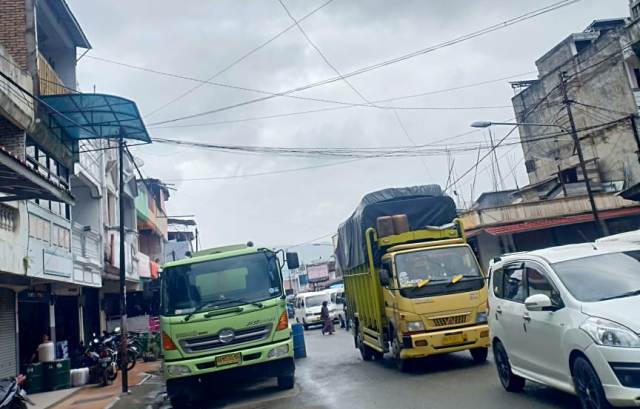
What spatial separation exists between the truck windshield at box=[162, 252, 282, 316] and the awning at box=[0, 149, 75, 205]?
91.5 inches

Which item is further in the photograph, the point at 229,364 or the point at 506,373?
the point at 229,364

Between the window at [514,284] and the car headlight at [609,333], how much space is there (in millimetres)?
1707

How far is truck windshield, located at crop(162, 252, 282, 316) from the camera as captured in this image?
32.8 feet

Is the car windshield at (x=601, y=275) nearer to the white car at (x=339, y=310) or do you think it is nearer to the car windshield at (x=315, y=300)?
the white car at (x=339, y=310)

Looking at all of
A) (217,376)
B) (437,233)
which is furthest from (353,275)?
(217,376)

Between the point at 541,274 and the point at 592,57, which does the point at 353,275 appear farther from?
the point at 592,57

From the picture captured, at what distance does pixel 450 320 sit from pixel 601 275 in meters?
4.40

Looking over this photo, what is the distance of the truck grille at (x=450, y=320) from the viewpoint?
1011 centimetres

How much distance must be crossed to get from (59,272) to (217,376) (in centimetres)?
640

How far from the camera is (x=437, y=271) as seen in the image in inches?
419

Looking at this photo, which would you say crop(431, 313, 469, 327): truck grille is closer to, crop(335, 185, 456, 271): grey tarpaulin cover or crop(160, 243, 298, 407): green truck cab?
crop(335, 185, 456, 271): grey tarpaulin cover

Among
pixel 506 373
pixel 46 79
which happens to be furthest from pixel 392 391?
pixel 46 79

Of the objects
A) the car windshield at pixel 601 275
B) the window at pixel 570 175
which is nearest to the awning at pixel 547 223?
the window at pixel 570 175

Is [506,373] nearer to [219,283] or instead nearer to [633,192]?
[219,283]
